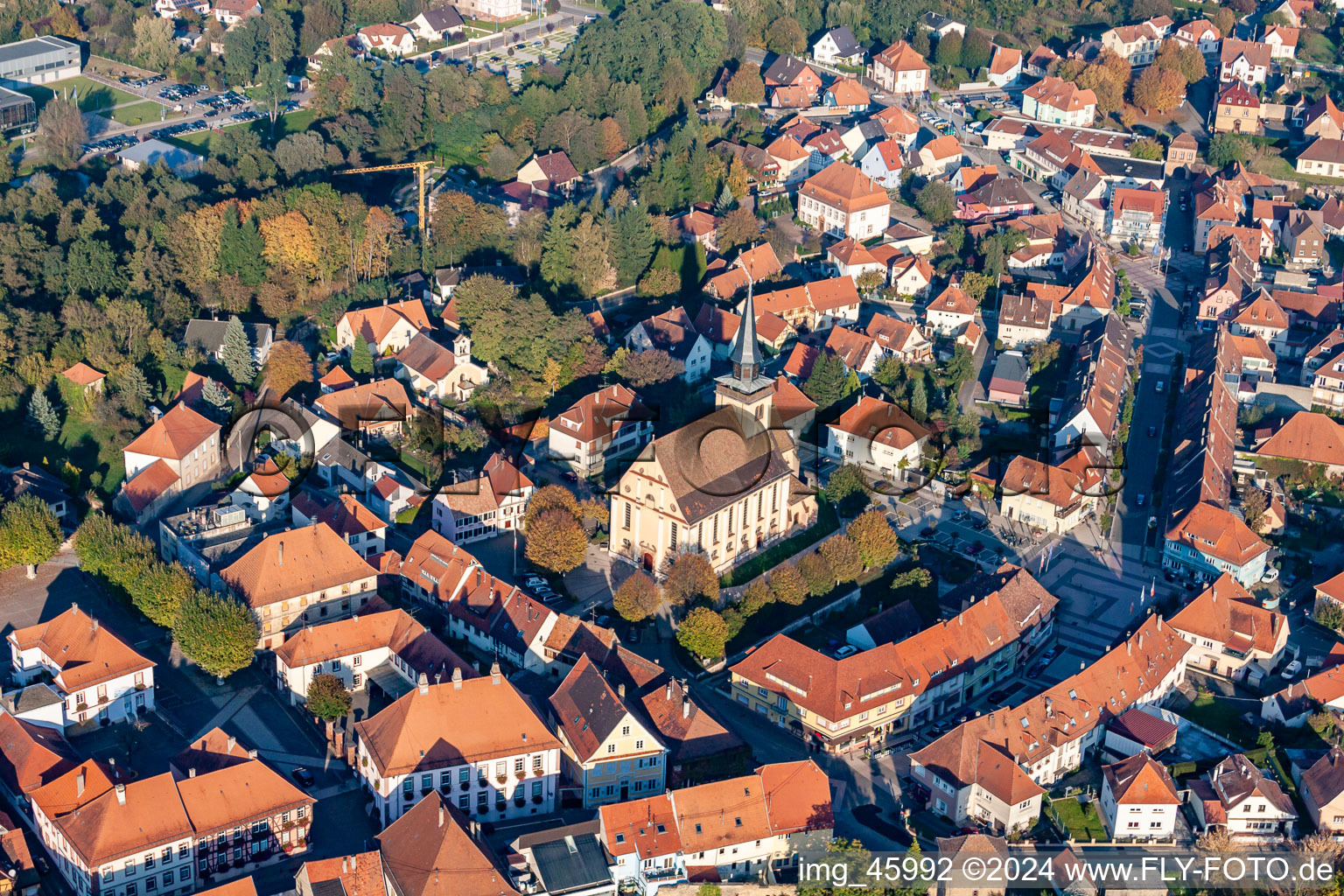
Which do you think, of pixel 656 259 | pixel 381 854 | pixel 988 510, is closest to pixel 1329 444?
pixel 988 510

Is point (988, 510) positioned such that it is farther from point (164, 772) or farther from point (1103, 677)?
point (164, 772)

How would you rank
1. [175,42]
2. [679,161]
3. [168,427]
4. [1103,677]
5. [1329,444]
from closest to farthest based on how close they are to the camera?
[1103,677]
[168,427]
[1329,444]
[679,161]
[175,42]

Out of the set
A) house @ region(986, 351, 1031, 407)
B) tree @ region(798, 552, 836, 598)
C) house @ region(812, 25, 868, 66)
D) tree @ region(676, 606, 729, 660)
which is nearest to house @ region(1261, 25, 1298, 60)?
house @ region(812, 25, 868, 66)

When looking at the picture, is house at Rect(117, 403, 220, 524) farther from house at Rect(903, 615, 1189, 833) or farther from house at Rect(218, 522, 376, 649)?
house at Rect(903, 615, 1189, 833)

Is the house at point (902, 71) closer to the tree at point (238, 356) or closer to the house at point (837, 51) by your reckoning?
the house at point (837, 51)

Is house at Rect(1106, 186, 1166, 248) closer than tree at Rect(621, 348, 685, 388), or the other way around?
tree at Rect(621, 348, 685, 388)

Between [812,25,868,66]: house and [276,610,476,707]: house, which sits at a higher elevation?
[812,25,868,66]: house
